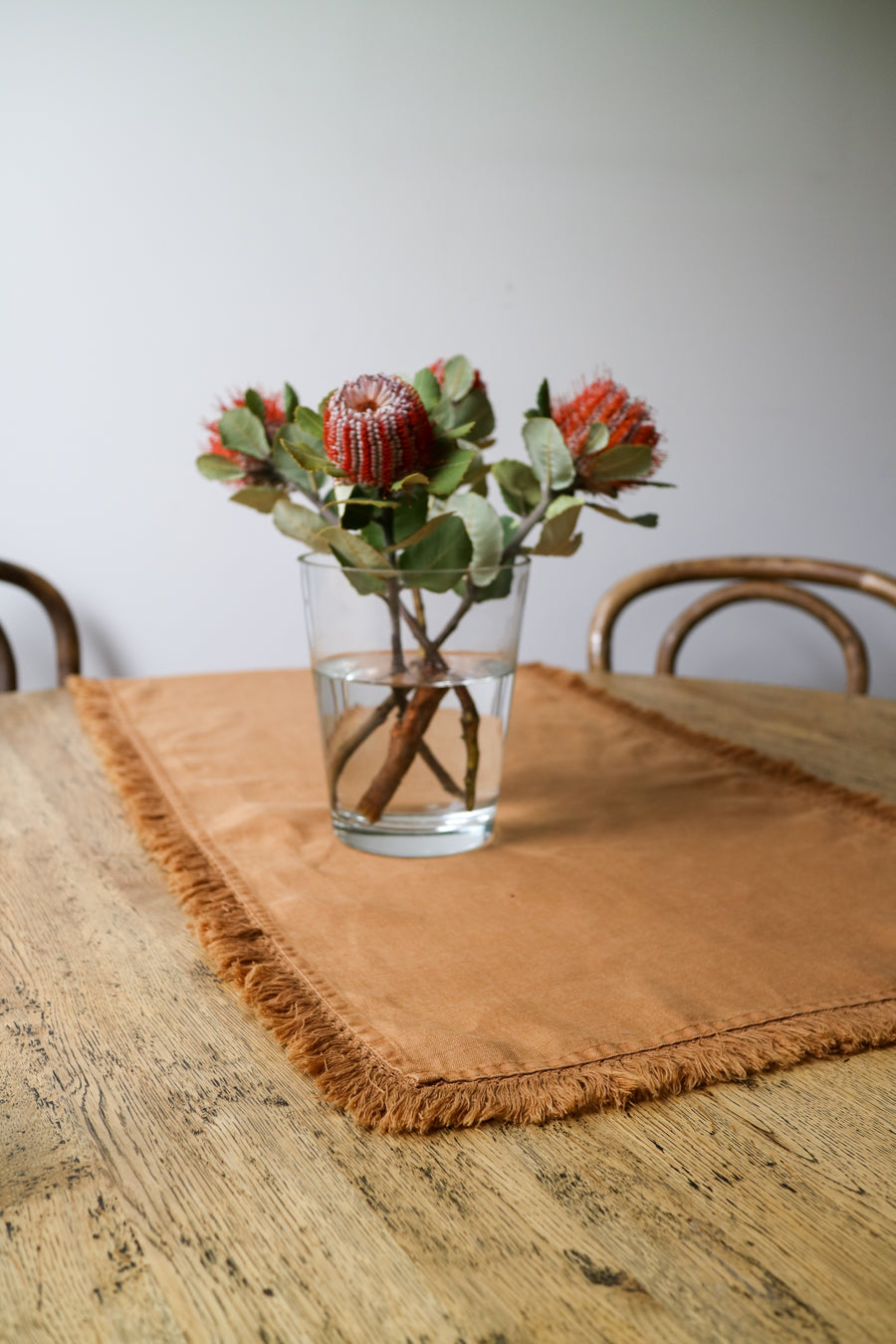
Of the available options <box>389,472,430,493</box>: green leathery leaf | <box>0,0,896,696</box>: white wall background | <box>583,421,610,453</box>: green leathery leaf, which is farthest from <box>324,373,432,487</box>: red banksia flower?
<box>0,0,896,696</box>: white wall background

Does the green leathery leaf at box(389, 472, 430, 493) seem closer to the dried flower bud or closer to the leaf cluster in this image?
the leaf cluster

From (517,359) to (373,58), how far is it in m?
0.62

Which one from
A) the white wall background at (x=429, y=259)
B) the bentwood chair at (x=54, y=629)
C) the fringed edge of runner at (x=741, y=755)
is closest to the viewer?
the fringed edge of runner at (x=741, y=755)

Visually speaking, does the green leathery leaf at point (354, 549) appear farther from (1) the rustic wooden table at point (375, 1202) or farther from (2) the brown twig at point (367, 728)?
(1) the rustic wooden table at point (375, 1202)

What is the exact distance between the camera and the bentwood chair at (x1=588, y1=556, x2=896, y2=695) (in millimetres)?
1363

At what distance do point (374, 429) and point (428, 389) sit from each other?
8cm

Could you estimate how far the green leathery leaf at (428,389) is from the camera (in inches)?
25.9

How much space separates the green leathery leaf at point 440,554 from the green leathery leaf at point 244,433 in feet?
0.46

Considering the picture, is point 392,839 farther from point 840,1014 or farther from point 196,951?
point 840,1014

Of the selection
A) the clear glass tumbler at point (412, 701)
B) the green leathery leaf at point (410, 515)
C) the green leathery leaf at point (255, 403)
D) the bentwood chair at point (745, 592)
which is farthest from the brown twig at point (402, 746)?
the bentwood chair at point (745, 592)

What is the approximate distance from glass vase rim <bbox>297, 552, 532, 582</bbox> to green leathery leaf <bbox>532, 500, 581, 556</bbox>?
2 centimetres

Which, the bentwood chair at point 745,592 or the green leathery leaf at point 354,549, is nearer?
the green leathery leaf at point 354,549

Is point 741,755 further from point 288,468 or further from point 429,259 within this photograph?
point 429,259

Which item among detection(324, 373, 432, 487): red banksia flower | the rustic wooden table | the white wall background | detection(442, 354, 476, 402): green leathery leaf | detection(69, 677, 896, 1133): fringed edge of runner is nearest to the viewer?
the rustic wooden table
